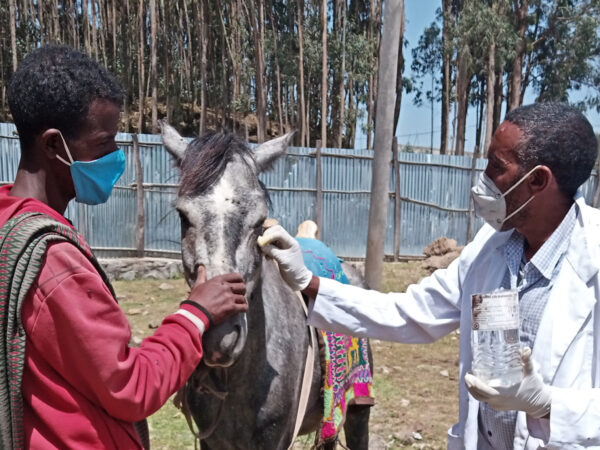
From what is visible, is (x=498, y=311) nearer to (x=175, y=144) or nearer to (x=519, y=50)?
(x=175, y=144)

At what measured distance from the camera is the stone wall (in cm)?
1116

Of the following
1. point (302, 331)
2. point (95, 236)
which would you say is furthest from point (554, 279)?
point (95, 236)

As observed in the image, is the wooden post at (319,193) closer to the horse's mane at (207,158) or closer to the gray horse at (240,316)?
the gray horse at (240,316)

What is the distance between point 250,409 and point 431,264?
386 inches

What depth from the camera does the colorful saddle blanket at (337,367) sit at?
10.7 ft

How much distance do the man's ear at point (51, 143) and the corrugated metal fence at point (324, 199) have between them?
9.00m

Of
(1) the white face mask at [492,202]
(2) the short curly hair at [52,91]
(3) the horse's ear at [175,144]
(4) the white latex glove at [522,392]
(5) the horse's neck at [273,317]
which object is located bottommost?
(5) the horse's neck at [273,317]

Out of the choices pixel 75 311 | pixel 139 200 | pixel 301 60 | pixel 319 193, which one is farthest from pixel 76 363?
pixel 301 60

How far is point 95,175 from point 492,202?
4.67 ft

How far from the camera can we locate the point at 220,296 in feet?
5.99

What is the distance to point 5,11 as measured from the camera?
22.7 m

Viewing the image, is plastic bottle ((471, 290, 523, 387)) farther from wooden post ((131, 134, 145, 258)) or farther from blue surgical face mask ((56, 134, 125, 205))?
wooden post ((131, 134, 145, 258))

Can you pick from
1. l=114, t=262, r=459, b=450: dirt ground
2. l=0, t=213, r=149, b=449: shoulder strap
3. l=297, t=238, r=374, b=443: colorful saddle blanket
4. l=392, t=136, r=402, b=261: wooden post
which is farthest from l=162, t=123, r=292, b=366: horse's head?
l=392, t=136, r=402, b=261: wooden post

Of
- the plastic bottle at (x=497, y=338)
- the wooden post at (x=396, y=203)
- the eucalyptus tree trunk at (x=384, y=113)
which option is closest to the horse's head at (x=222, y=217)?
the plastic bottle at (x=497, y=338)
